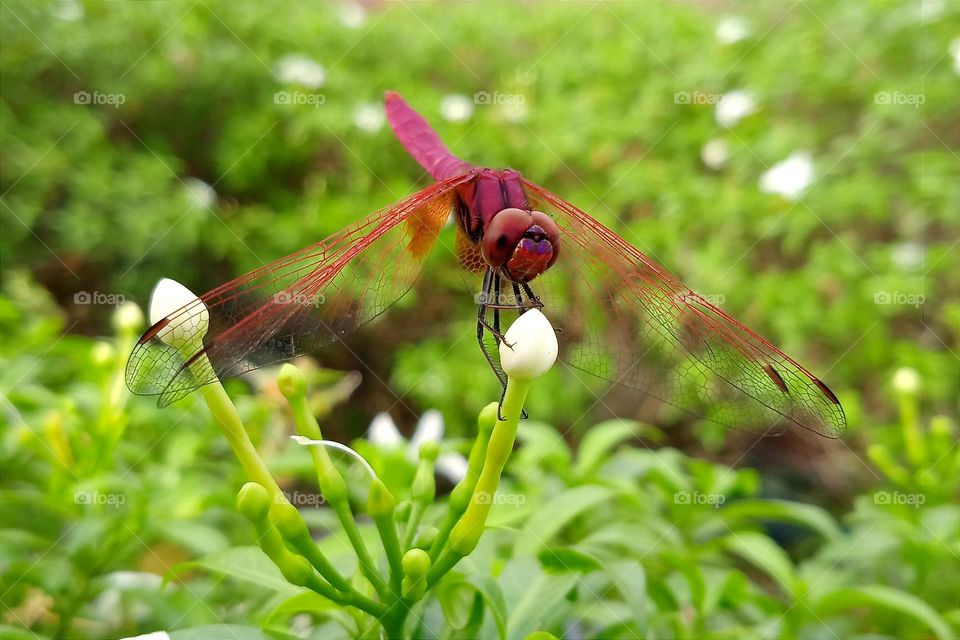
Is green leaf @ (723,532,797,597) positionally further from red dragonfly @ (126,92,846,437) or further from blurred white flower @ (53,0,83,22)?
blurred white flower @ (53,0,83,22)

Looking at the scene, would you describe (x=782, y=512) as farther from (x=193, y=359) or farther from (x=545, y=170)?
(x=545, y=170)

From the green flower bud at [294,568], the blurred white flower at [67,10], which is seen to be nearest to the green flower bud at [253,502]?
the green flower bud at [294,568]

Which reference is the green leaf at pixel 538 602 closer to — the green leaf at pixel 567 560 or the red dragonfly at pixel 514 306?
the green leaf at pixel 567 560

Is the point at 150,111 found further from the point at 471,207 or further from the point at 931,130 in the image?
the point at 931,130

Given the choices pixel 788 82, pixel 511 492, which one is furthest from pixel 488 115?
pixel 511 492

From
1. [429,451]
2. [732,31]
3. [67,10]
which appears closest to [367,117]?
[67,10]

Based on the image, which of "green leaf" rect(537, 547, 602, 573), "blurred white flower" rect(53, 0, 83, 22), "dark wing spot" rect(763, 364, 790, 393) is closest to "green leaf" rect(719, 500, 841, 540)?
"green leaf" rect(537, 547, 602, 573)
